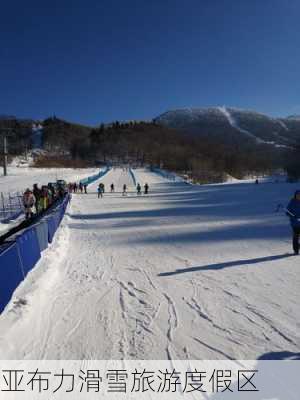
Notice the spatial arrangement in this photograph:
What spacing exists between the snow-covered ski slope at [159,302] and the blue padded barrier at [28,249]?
220mm

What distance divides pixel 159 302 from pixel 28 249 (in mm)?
3605

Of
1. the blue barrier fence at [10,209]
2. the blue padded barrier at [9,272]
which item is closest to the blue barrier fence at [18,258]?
the blue padded barrier at [9,272]

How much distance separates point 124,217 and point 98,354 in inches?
522

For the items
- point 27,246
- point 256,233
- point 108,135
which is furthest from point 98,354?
A: point 108,135

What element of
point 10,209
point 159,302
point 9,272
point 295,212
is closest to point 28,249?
point 9,272

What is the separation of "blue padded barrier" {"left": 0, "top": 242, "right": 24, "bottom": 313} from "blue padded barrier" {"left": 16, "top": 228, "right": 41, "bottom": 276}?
33cm

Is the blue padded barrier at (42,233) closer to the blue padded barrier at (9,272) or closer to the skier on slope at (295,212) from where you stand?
the blue padded barrier at (9,272)

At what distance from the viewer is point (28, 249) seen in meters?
7.39

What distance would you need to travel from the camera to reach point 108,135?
164 m

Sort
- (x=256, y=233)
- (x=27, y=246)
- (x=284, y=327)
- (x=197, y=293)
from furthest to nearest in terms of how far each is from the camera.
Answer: (x=256, y=233) → (x=27, y=246) → (x=197, y=293) → (x=284, y=327)

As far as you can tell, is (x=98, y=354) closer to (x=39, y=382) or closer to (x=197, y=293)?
(x=39, y=382)

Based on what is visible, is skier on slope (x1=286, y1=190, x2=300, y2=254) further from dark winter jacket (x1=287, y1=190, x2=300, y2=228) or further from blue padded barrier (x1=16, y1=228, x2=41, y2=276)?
blue padded barrier (x1=16, y1=228, x2=41, y2=276)

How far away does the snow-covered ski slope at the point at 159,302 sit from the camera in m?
4.18

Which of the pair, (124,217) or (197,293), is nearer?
(197,293)
